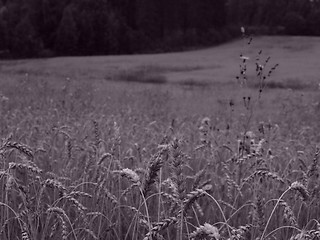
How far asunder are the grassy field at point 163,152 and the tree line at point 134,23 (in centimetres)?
756

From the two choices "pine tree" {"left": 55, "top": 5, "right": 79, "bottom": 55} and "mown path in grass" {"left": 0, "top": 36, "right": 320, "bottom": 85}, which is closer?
"mown path in grass" {"left": 0, "top": 36, "right": 320, "bottom": 85}

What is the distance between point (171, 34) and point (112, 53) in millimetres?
8876

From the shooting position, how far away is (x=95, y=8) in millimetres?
36906

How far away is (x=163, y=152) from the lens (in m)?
2.07

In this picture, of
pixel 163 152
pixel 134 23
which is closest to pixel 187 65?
pixel 134 23

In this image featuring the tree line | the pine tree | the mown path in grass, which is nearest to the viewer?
the mown path in grass

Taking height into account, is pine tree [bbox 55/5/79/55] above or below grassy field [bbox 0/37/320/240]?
above

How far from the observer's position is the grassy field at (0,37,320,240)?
1806 millimetres

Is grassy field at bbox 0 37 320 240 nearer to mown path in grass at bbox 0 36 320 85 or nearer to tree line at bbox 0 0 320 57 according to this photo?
mown path in grass at bbox 0 36 320 85

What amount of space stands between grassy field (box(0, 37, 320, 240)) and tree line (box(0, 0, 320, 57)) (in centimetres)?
756

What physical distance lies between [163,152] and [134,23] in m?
41.2

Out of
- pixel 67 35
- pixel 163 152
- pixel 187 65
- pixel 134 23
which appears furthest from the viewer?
pixel 134 23

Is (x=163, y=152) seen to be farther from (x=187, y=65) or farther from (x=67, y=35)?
(x=67, y=35)

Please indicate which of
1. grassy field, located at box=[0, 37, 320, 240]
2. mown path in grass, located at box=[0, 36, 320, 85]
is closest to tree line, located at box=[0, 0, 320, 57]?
mown path in grass, located at box=[0, 36, 320, 85]
